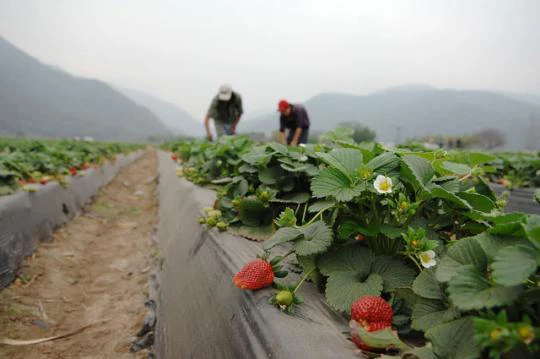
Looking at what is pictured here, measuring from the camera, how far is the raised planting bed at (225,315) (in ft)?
3.31

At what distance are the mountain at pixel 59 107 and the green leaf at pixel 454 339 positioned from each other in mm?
120692

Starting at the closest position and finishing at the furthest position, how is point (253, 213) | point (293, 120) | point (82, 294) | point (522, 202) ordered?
point (253, 213) → point (82, 294) → point (522, 202) → point (293, 120)

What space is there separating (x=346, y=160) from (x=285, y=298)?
555 millimetres

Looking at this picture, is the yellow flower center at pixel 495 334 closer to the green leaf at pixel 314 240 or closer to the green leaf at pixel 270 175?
the green leaf at pixel 314 240

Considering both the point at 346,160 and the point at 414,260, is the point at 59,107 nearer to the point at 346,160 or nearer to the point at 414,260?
the point at 346,160

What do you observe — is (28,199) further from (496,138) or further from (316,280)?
(496,138)

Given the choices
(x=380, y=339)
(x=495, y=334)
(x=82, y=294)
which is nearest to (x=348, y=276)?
(x=380, y=339)

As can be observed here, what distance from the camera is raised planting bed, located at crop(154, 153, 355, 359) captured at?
1010mm

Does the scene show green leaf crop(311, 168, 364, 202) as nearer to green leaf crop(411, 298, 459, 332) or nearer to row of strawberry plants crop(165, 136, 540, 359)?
row of strawberry plants crop(165, 136, 540, 359)

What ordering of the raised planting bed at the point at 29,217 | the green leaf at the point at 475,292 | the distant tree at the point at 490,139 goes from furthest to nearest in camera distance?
the distant tree at the point at 490,139 → the raised planting bed at the point at 29,217 → the green leaf at the point at 475,292

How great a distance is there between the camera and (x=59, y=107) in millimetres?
148500

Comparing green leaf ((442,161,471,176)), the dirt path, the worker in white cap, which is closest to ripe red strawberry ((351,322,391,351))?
green leaf ((442,161,471,176))

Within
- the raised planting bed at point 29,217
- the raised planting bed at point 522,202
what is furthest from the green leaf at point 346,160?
the raised planting bed at point 522,202

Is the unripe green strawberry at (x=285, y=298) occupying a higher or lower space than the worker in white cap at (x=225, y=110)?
lower
